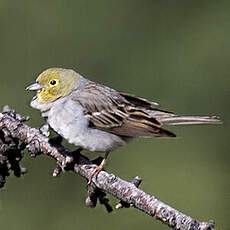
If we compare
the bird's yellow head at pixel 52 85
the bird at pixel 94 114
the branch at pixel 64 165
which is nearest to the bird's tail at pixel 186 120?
the bird at pixel 94 114

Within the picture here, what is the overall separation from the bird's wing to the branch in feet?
2.01

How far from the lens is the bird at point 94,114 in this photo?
15.5 feet

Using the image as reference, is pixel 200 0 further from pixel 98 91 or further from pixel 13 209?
pixel 98 91

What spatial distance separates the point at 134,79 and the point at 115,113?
13.8 feet

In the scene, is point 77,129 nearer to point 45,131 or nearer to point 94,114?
point 94,114

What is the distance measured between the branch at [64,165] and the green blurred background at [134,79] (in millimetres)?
3344

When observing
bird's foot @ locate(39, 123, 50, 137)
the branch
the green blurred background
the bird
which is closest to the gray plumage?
the bird

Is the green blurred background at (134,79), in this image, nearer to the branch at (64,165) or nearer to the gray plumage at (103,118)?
the gray plumage at (103,118)

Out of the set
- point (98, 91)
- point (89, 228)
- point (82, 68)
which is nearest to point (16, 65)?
point (82, 68)

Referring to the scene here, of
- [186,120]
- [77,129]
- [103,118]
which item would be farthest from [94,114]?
[186,120]

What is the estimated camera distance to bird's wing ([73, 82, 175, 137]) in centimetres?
485

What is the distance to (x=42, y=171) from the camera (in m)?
7.83

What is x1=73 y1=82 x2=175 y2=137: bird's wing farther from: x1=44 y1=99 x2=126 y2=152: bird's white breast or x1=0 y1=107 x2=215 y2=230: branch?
x1=0 y1=107 x2=215 y2=230: branch

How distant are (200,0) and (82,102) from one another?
572 cm
